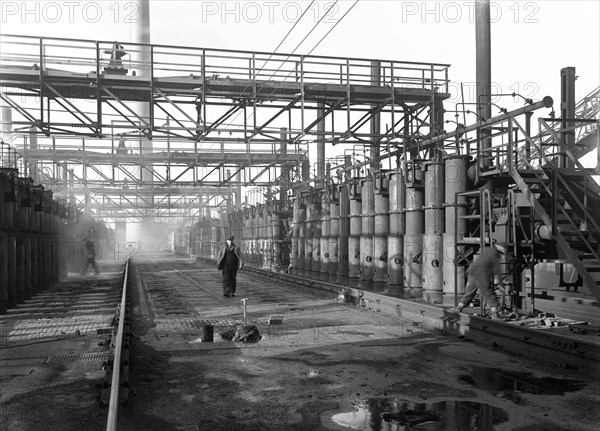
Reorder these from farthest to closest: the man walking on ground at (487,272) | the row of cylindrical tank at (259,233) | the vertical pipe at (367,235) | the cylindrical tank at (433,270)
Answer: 1. the row of cylindrical tank at (259,233)
2. the vertical pipe at (367,235)
3. the cylindrical tank at (433,270)
4. the man walking on ground at (487,272)

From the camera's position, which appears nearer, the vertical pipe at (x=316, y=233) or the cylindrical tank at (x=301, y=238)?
the vertical pipe at (x=316, y=233)

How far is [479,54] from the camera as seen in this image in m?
16.6

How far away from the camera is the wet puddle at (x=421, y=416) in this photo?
5.23 metres

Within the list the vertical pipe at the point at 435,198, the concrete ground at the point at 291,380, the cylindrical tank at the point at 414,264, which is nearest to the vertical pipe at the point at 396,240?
the cylindrical tank at the point at 414,264

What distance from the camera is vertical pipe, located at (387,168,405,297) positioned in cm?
1605

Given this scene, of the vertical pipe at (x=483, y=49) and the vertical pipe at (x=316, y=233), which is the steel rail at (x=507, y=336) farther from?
the vertical pipe at (x=316, y=233)

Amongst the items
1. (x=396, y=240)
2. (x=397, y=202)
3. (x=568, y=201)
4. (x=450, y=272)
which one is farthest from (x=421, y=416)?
(x=397, y=202)

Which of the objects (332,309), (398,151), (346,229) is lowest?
(332,309)

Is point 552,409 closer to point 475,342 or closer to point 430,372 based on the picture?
point 430,372

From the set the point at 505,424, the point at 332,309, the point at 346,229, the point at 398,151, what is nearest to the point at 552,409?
the point at 505,424

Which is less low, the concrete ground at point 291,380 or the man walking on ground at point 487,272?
the man walking on ground at point 487,272

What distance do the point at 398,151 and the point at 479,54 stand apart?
3.61 m

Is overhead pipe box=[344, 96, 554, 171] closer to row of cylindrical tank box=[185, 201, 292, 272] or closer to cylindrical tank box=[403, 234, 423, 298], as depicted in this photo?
cylindrical tank box=[403, 234, 423, 298]

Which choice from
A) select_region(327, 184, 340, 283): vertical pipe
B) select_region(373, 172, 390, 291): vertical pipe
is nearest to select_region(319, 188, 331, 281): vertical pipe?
select_region(327, 184, 340, 283): vertical pipe
